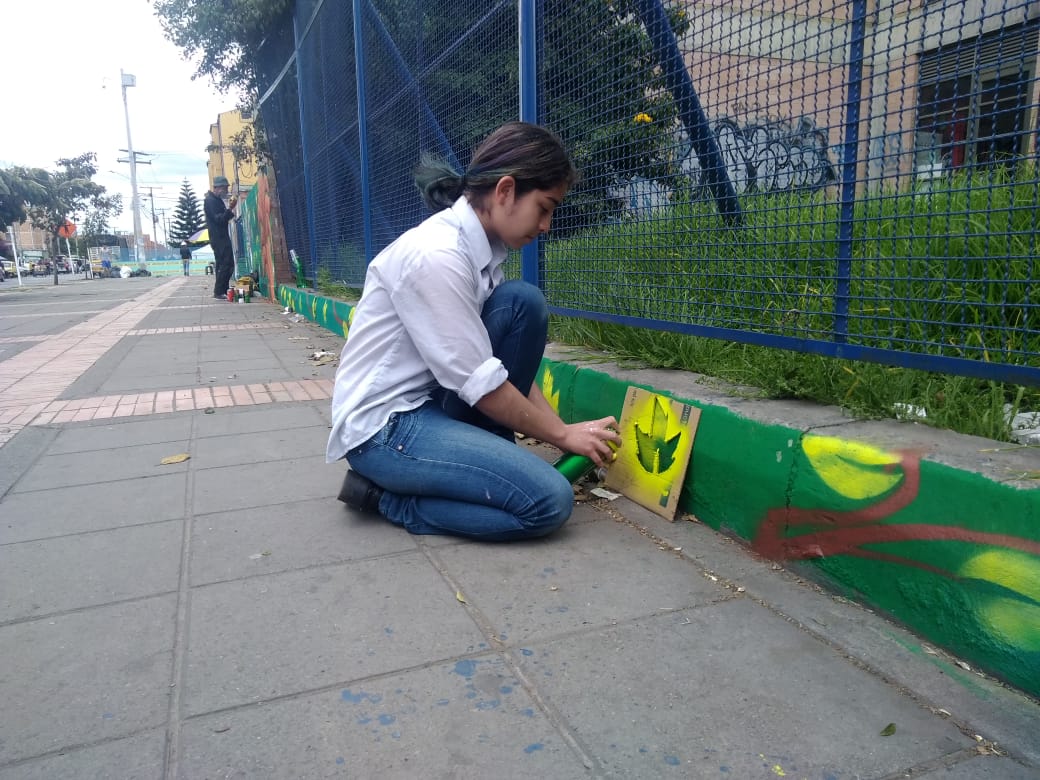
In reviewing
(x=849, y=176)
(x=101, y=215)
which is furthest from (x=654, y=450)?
(x=101, y=215)

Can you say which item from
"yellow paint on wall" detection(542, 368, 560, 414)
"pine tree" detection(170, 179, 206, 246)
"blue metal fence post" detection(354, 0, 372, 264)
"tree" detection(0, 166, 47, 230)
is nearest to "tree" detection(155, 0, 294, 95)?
"blue metal fence post" detection(354, 0, 372, 264)

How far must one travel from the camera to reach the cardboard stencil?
7.64 feet

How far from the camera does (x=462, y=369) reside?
6.81ft

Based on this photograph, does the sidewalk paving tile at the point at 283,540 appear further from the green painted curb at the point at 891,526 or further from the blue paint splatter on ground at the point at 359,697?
the green painted curb at the point at 891,526

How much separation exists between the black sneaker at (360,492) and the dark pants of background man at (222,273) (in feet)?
42.4

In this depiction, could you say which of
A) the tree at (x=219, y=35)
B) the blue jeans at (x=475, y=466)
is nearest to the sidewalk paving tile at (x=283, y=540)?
the blue jeans at (x=475, y=466)

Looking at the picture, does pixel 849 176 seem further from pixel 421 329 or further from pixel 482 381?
pixel 421 329

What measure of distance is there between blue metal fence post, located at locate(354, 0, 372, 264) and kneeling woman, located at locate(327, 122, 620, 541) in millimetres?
4455

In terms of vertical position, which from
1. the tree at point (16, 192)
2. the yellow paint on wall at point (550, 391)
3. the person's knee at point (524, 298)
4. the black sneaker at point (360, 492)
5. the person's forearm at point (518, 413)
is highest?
the tree at point (16, 192)

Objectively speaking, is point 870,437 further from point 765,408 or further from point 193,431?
point 193,431

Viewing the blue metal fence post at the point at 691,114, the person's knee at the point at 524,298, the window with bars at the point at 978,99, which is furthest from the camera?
the blue metal fence post at the point at 691,114

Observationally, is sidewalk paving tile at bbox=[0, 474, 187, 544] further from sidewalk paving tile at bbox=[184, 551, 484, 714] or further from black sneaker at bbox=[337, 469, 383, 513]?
sidewalk paving tile at bbox=[184, 551, 484, 714]

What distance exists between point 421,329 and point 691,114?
1.34m

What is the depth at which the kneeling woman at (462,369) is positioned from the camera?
2.08 m
